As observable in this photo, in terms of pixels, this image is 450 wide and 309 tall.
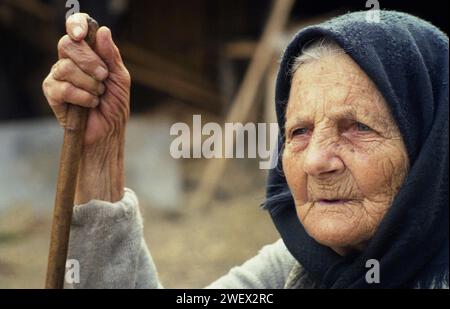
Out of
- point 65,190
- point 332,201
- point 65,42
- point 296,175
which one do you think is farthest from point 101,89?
point 332,201

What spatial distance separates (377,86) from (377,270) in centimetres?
45

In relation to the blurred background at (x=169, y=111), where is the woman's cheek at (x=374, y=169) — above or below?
below

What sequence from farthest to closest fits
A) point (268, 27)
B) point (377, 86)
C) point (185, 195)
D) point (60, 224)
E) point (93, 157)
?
1. point (185, 195)
2. point (268, 27)
3. point (93, 157)
4. point (60, 224)
5. point (377, 86)

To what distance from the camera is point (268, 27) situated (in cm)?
633

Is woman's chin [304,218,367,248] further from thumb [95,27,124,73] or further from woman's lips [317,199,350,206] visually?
thumb [95,27,124,73]

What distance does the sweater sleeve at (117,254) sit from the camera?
6.09 feet

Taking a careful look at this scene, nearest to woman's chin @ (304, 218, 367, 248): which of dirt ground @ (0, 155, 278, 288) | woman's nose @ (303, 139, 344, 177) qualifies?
woman's nose @ (303, 139, 344, 177)

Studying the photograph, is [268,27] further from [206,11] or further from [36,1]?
[36,1]

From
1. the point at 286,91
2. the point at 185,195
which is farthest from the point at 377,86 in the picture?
the point at 185,195

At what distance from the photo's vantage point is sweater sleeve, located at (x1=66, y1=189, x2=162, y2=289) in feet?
6.08

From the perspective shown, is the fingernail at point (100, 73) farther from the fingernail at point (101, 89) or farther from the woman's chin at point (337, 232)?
the woman's chin at point (337, 232)

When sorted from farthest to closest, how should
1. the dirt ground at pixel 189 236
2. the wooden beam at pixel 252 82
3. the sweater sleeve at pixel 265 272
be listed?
1. the wooden beam at pixel 252 82
2. the dirt ground at pixel 189 236
3. the sweater sleeve at pixel 265 272

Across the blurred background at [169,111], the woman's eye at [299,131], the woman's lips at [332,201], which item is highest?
the blurred background at [169,111]

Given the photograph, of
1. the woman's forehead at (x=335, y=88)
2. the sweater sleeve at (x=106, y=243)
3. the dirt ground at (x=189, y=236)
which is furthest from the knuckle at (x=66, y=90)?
the dirt ground at (x=189, y=236)
